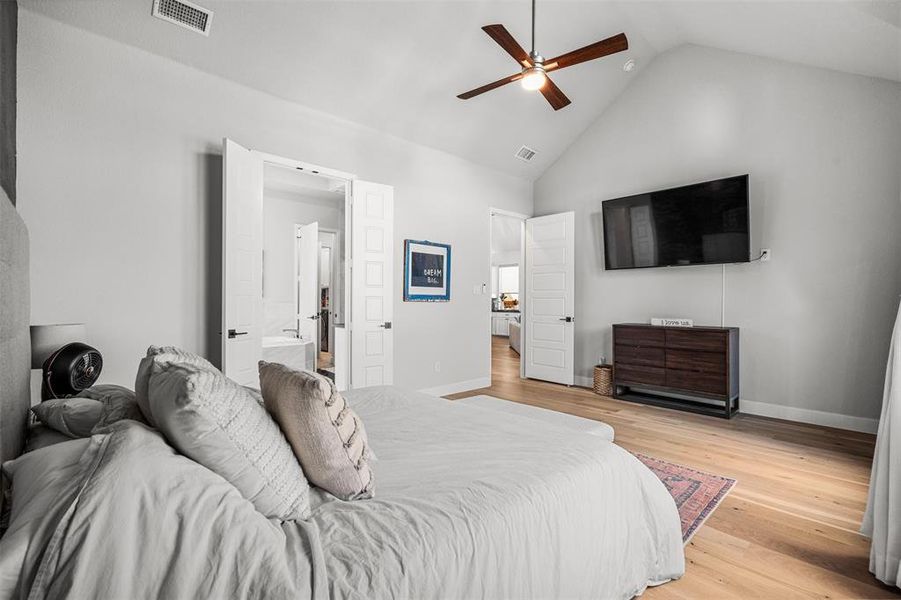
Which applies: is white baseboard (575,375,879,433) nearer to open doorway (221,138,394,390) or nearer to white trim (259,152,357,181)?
open doorway (221,138,394,390)

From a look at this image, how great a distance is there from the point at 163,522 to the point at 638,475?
1558 mm

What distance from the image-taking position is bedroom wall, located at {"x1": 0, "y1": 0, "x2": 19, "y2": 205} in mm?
2135

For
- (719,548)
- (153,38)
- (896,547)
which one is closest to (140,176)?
(153,38)

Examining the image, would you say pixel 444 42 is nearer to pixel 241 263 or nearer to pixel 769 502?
pixel 241 263

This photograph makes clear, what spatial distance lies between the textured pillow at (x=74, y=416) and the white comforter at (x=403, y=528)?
46 centimetres

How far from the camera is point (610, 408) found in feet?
14.8

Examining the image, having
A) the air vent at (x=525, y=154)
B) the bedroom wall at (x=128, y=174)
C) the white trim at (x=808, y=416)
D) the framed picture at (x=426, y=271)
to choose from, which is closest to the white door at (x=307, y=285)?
the framed picture at (x=426, y=271)

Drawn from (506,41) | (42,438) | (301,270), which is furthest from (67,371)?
(301,270)

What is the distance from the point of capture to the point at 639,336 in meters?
4.74

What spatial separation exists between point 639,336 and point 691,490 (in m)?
2.35

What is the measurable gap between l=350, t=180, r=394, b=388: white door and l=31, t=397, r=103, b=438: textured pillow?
269cm

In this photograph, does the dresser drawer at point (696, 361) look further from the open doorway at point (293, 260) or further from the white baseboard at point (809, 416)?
the open doorway at point (293, 260)

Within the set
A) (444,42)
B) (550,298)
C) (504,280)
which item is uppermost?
(444,42)

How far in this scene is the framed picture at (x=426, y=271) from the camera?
4.76m
